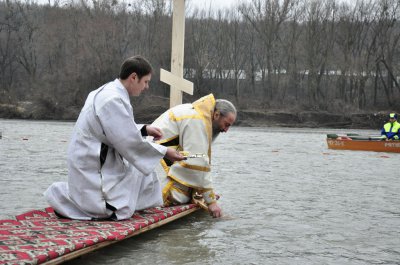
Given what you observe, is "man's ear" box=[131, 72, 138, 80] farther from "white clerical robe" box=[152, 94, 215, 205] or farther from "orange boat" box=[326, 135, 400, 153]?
"orange boat" box=[326, 135, 400, 153]

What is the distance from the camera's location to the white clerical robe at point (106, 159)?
5.10 meters

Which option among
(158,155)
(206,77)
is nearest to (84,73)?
(206,77)

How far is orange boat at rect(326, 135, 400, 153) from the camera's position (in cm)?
2288

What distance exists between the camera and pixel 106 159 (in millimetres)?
5250

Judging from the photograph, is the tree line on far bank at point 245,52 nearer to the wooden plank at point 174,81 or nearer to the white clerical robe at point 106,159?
the wooden plank at point 174,81

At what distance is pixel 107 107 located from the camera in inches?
200

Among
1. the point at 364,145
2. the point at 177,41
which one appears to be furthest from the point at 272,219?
the point at 364,145

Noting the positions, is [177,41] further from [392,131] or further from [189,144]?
[392,131]

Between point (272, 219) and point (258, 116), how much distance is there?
43.9 meters

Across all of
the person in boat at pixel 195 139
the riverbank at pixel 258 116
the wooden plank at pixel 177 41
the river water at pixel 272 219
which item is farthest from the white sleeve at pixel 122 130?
the riverbank at pixel 258 116

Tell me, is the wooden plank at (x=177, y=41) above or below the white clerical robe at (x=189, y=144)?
above

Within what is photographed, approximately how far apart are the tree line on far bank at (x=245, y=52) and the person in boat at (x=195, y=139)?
4666 centimetres

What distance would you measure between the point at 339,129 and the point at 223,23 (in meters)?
19.1

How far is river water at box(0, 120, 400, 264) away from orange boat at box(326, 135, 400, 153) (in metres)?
7.46
